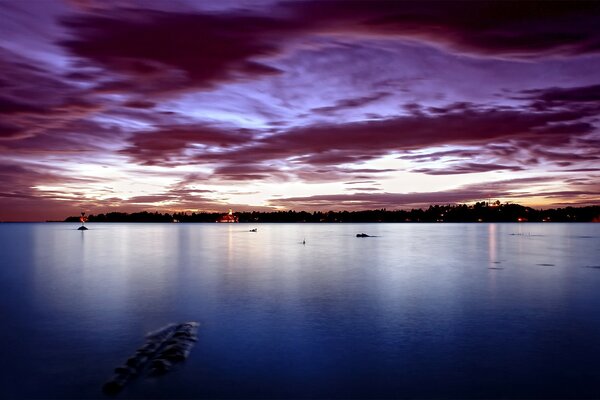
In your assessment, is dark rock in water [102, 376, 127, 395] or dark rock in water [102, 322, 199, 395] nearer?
dark rock in water [102, 376, 127, 395]

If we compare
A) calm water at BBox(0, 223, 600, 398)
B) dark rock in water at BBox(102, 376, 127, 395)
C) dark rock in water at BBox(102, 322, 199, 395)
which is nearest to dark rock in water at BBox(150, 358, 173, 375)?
dark rock in water at BBox(102, 322, 199, 395)

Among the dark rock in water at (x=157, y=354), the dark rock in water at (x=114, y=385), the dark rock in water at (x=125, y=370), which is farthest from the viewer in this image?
the dark rock in water at (x=125, y=370)

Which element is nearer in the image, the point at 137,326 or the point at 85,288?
the point at 137,326

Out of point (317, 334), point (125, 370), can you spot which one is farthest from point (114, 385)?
point (317, 334)

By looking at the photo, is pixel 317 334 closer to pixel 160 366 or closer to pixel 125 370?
pixel 160 366

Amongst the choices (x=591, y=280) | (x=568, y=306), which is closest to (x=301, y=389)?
(x=568, y=306)

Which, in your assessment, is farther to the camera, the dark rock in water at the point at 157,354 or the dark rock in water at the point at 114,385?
the dark rock in water at the point at 157,354

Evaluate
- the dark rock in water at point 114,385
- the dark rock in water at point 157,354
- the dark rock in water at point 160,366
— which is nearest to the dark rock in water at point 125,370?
the dark rock in water at point 157,354

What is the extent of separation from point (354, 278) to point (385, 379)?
2162cm

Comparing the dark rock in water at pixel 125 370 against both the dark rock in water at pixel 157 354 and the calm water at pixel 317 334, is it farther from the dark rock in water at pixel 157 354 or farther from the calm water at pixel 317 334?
the calm water at pixel 317 334

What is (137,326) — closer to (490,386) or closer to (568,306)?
(490,386)

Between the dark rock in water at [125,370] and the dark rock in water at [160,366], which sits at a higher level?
the dark rock in water at [160,366]

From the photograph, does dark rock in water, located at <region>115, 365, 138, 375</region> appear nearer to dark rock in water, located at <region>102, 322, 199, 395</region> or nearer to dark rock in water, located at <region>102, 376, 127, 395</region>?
dark rock in water, located at <region>102, 322, 199, 395</region>

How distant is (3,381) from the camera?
12766 mm
